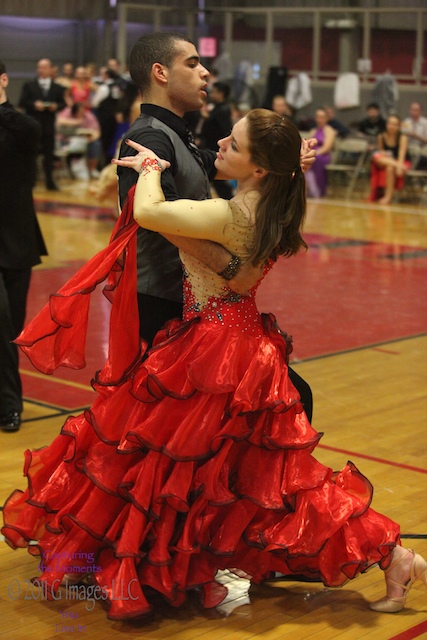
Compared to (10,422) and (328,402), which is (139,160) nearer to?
(10,422)

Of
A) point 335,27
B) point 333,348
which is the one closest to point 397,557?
point 333,348

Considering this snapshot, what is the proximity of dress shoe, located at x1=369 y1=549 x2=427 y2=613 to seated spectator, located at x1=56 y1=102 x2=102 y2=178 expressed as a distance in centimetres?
1423

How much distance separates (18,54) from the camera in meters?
22.0

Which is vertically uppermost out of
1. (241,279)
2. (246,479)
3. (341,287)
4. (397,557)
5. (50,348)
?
(241,279)

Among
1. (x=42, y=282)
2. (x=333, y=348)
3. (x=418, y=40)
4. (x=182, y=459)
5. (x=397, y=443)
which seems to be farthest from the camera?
(x=418, y=40)

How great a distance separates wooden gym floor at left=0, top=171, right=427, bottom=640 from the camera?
3.01 m

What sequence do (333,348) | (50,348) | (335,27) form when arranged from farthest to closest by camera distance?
(335,27)
(333,348)
(50,348)

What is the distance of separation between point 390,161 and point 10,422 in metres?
10.8

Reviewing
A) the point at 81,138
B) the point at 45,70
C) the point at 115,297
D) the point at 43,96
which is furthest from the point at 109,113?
the point at 115,297

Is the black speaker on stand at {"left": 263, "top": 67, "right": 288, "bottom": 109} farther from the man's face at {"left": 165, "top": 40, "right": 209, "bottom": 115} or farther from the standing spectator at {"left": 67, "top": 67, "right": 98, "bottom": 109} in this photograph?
the man's face at {"left": 165, "top": 40, "right": 209, "bottom": 115}

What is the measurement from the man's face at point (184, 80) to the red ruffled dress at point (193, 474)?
443mm

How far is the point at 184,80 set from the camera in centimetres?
336

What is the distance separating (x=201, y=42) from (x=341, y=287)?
13115mm

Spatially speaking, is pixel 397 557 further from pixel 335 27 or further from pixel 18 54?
pixel 18 54
